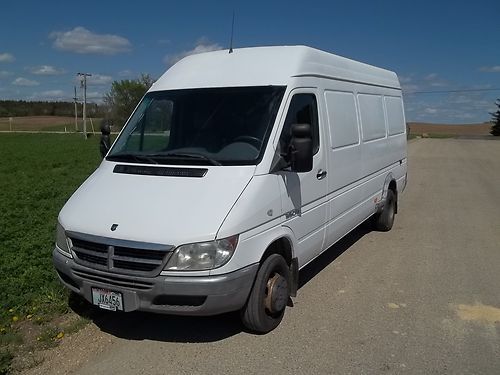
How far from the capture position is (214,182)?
4012 mm

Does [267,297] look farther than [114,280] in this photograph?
Yes

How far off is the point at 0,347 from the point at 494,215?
883 cm

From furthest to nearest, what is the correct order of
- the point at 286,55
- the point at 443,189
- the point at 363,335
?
the point at 443,189
the point at 286,55
the point at 363,335

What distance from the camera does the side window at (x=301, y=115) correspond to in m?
4.46

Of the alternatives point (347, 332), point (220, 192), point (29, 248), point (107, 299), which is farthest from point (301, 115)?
point (29, 248)

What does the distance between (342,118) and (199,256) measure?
9.21 ft

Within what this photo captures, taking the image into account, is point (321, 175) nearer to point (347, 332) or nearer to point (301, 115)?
point (301, 115)

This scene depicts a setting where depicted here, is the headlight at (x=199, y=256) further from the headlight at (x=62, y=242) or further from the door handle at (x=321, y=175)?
the door handle at (x=321, y=175)

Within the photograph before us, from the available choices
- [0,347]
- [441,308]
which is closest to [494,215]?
[441,308]

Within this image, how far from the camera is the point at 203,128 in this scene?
4645mm

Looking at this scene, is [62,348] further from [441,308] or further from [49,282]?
[441,308]

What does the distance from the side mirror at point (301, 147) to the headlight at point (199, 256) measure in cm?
96

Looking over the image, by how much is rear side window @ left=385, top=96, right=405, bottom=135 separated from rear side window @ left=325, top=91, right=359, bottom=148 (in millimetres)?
2083

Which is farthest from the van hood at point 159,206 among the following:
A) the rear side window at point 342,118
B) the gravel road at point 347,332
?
the rear side window at point 342,118
